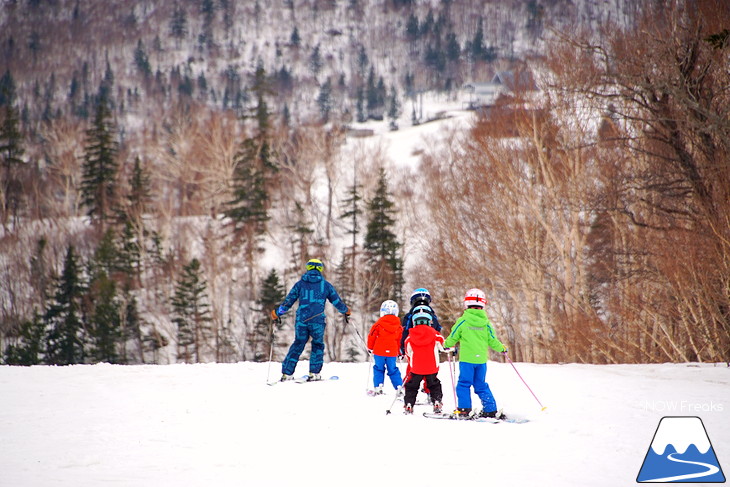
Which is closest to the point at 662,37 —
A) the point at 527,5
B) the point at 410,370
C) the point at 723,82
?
the point at 723,82

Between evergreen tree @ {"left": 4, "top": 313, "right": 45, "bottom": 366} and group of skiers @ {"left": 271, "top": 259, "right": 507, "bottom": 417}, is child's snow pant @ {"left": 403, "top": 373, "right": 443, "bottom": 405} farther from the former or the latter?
evergreen tree @ {"left": 4, "top": 313, "right": 45, "bottom": 366}

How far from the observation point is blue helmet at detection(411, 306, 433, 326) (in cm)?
788

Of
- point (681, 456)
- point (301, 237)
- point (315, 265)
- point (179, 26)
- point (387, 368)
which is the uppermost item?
point (179, 26)

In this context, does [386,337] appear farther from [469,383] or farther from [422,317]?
[469,383]

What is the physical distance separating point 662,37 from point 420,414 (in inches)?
504

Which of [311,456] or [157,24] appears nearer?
[311,456]

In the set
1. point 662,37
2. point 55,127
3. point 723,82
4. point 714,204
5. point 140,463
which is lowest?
point 140,463

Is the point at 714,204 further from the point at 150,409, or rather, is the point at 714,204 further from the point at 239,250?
the point at 239,250

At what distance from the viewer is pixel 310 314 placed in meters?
9.93

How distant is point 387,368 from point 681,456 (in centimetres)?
421

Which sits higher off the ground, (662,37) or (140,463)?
(662,37)

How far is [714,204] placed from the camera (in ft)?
47.7

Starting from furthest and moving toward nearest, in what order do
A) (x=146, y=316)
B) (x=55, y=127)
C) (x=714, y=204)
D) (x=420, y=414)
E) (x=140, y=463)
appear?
(x=55, y=127)
(x=146, y=316)
(x=714, y=204)
(x=420, y=414)
(x=140, y=463)

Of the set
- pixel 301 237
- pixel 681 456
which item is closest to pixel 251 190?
pixel 301 237
